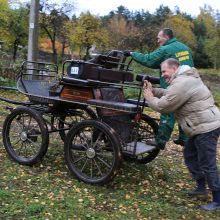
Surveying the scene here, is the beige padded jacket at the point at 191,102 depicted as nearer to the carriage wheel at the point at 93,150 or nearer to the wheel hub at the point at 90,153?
the carriage wheel at the point at 93,150

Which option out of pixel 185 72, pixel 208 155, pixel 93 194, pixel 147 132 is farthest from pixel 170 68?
pixel 93 194

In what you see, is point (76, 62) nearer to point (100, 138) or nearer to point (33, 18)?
point (100, 138)

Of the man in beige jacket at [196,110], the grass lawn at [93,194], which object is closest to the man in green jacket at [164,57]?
the grass lawn at [93,194]

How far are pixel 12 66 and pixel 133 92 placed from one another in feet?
13.8

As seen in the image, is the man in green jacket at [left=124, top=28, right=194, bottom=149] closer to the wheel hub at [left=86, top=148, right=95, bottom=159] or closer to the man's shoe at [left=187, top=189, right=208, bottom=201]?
the man's shoe at [left=187, top=189, right=208, bottom=201]

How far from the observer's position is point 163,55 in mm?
5770

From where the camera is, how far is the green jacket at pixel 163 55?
225 inches

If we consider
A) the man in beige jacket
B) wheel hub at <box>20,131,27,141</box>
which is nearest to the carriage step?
the man in beige jacket

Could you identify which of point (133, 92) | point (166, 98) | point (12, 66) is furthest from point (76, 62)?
point (12, 66)

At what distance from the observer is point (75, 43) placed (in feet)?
135

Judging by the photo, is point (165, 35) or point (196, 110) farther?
point (165, 35)

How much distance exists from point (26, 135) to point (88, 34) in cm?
3609

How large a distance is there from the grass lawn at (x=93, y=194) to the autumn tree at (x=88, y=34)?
113 feet

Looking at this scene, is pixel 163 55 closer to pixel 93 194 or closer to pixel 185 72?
pixel 185 72
